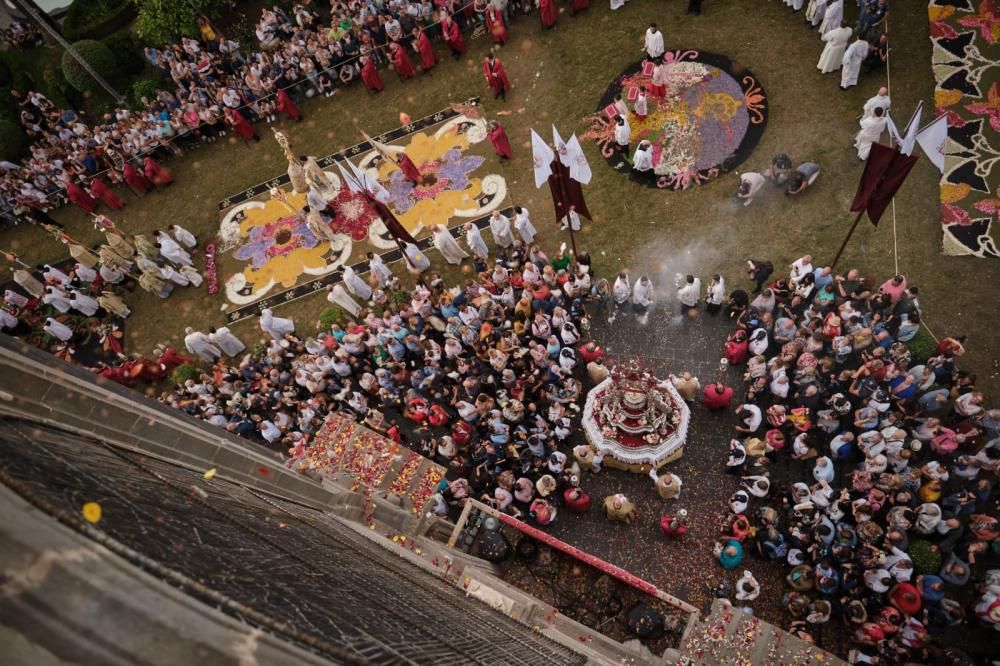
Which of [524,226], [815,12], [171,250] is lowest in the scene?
[171,250]

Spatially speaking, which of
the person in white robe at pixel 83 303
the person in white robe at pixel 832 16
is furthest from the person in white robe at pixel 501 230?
the person in white robe at pixel 83 303

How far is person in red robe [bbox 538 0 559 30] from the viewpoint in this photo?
75.2 ft

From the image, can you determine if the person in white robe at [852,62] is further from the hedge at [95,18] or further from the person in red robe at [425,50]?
the hedge at [95,18]

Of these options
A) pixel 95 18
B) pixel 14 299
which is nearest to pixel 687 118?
pixel 14 299

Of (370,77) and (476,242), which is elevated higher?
(370,77)

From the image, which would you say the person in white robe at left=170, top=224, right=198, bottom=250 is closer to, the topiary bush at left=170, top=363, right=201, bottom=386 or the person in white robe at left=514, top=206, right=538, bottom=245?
the topiary bush at left=170, top=363, right=201, bottom=386

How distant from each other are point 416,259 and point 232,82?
13250mm

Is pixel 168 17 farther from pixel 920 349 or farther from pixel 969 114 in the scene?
pixel 920 349

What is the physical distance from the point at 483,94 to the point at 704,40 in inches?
316

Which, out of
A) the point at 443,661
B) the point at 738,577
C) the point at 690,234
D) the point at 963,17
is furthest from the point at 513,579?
the point at 963,17

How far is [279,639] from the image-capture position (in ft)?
11.2

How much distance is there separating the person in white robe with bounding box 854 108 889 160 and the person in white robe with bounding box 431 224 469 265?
1166cm

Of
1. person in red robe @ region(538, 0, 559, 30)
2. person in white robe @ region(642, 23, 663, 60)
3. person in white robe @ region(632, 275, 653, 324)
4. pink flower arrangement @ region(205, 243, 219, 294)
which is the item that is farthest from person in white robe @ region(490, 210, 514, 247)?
pink flower arrangement @ region(205, 243, 219, 294)

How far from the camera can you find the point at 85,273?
22797mm
